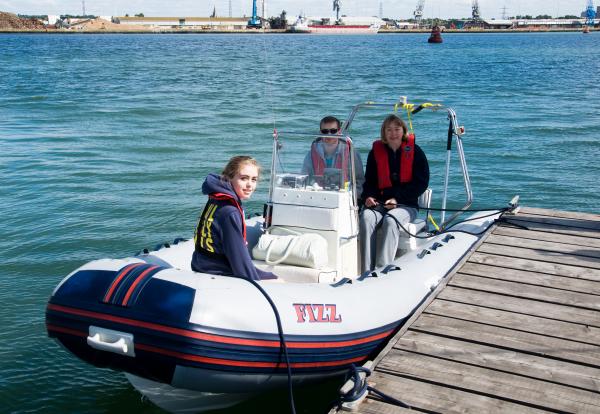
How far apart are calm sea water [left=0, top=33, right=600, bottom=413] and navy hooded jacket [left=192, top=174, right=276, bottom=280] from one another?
3.80 ft

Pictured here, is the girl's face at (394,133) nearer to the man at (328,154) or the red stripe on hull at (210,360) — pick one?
the man at (328,154)

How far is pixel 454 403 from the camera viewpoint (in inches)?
128

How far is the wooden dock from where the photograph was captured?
10.8 ft

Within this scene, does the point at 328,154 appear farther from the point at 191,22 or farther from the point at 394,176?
the point at 191,22

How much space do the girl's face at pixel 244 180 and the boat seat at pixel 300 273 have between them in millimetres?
815

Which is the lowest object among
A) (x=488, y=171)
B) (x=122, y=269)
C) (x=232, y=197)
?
(x=488, y=171)

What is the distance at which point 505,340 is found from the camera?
383 cm

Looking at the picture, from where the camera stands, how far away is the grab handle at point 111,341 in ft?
11.0

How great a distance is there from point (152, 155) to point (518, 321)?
8.73 meters

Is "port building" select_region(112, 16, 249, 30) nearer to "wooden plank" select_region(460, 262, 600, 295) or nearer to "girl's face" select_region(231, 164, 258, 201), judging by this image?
"wooden plank" select_region(460, 262, 600, 295)

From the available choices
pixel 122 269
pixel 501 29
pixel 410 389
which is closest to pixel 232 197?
pixel 122 269

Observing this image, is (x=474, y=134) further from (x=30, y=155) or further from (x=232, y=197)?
(x=232, y=197)

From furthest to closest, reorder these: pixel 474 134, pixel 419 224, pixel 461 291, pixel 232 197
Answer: pixel 474 134 < pixel 419 224 < pixel 461 291 < pixel 232 197

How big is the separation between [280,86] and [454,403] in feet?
66.2
